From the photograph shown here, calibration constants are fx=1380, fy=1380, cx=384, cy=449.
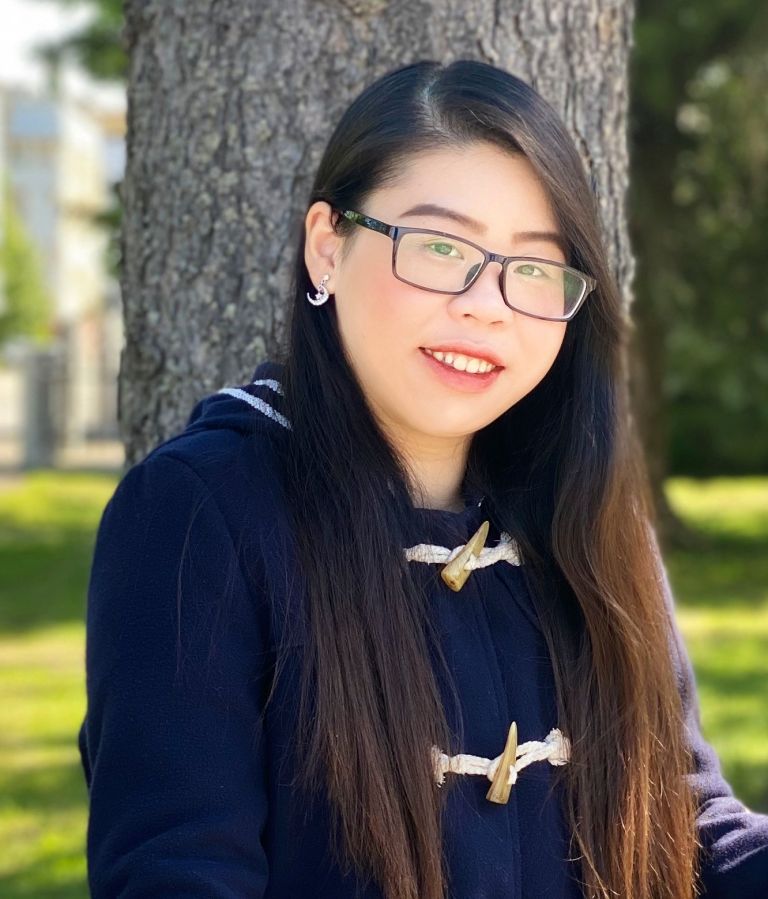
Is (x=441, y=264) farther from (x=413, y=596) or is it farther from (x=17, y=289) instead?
(x=17, y=289)

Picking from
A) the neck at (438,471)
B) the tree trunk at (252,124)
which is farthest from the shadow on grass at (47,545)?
the neck at (438,471)

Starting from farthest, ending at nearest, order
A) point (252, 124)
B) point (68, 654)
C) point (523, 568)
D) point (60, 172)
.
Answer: point (60, 172) → point (68, 654) → point (252, 124) → point (523, 568)

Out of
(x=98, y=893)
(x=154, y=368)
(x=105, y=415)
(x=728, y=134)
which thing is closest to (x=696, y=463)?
(x=728, y=134)

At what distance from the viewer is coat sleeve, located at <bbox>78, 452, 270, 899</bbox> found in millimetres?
1593

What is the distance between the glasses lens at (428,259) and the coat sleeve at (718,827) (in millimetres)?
637

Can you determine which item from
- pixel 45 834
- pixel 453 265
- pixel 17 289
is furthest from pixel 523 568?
pixel 17 289

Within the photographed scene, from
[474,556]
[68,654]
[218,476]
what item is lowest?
[68,654]

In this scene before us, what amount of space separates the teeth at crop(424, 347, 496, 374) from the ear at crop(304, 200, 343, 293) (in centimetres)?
20

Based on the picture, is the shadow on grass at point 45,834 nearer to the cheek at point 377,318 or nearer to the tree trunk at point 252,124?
the tree trunk at point 252,124

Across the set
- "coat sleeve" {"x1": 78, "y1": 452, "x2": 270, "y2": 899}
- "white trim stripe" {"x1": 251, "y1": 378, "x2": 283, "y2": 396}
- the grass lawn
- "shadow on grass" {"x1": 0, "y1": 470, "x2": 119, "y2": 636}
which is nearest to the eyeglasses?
"white trim stripe" {"x1": 251, "y1": 378, "x2": 283, "y2": 396}

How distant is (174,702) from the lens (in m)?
1.62

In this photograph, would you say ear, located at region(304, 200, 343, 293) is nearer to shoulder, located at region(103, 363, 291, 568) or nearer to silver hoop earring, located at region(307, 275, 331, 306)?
silver hoop earring, located at region(307, 275, 331, 306)

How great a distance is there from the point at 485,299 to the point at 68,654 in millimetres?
6525

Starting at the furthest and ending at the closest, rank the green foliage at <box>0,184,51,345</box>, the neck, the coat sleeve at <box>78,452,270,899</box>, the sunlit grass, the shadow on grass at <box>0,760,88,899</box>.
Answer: the green foliage at <box>0,184,51,345</box> → the sunlit grass → the shadow on grass at <box>0,760,88,899</box> → the neck → the coat sleeve at <box>78,452,270,899</box>
